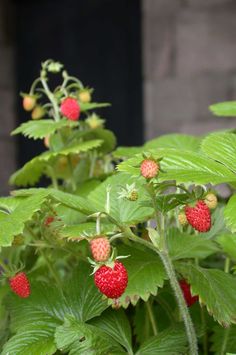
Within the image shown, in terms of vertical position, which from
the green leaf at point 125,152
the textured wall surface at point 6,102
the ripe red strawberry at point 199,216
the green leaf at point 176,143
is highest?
the ripe red strawberry at point 199,216

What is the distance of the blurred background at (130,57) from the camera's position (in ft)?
10.1

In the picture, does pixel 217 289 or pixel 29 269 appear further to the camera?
pixel 29 269

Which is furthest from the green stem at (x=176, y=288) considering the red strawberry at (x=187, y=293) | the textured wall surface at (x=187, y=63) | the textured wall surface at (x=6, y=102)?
the textured wall surface at (x=6, y=102)

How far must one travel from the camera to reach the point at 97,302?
875 millimetres

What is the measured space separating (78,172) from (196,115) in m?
1.96

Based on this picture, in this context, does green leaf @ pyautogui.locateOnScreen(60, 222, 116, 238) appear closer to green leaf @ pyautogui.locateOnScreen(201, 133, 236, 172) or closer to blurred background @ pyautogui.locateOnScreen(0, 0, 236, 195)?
green leaf @ pyautogui.locateOnScreen(201, 133, 236, 172)

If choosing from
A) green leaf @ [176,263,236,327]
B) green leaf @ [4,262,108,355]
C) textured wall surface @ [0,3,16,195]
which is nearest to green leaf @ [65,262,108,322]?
green leaf @ [4,262,108,355]

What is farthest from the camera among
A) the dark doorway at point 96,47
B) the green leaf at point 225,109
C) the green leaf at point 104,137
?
the dark doorway at point 96,47

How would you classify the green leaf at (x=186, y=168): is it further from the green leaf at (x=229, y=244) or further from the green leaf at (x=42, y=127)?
the green leaf at (x=42, y=127)

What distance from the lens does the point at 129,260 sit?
0.85 meters

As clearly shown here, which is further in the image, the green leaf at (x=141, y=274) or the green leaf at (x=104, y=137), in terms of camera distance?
the green leaf at (x=104, y=137)

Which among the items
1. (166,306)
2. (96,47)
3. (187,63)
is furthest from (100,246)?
(96,47)

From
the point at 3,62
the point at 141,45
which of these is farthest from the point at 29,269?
the point at 3,62

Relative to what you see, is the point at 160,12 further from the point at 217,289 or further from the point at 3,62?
the point at 217,289
